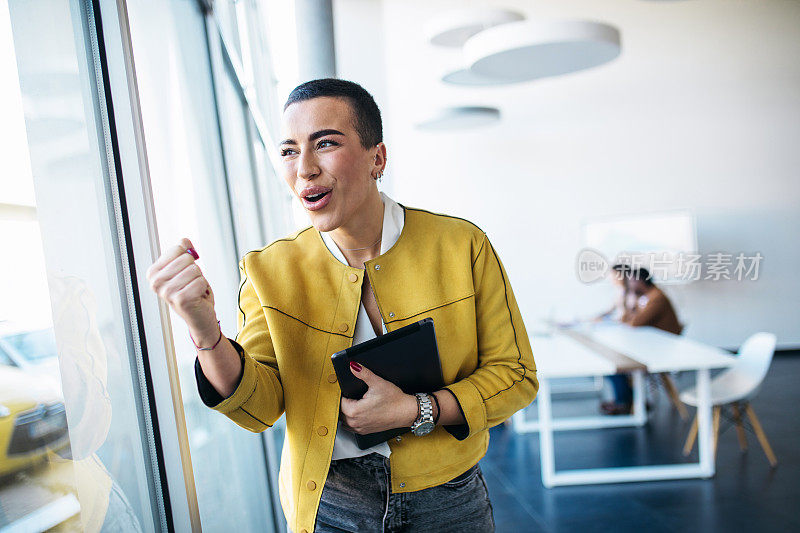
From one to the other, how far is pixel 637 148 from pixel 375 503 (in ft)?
24.2

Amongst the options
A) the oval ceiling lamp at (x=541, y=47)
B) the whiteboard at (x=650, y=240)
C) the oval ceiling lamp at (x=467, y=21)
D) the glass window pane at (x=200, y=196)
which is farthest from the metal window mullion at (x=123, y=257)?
the whiteboard at (x=650, y=240)

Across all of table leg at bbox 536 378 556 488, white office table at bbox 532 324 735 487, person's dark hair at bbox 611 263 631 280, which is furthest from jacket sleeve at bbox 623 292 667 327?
table leg at bbox 536 378 556 488

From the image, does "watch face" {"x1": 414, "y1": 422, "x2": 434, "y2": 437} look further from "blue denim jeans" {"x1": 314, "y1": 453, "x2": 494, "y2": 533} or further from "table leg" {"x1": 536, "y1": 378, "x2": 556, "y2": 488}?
"table leg" {"x1": 536, "y1": 378, "x2": 556, "y2": 488}

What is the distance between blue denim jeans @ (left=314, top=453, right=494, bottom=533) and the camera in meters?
1.30

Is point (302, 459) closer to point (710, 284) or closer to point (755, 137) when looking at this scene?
point (710, 284)

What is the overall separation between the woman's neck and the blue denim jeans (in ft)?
1.41

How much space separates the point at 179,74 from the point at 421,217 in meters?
1.29

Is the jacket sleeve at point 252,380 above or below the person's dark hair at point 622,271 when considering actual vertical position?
above

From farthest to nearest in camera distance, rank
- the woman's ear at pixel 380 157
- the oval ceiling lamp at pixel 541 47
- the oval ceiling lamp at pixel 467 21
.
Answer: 1. the oval ceiling lamp at pixel 467 21
2. the oval ceiling lamp at pixel 541 47
3. the woman's ear at pixel 380 157

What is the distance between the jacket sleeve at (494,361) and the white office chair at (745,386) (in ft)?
11.4

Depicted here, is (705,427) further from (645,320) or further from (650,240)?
(650,240)

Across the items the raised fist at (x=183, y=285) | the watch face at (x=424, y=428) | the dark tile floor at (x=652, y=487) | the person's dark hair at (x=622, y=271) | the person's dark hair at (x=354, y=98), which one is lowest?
the dark tile floor at (x=652, y=487)

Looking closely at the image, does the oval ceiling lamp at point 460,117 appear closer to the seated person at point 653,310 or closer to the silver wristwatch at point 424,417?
the seated person at point 653,310

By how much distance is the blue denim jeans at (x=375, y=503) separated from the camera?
1.30 metres
